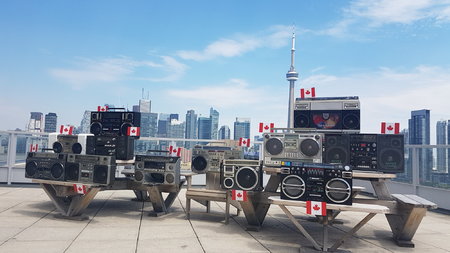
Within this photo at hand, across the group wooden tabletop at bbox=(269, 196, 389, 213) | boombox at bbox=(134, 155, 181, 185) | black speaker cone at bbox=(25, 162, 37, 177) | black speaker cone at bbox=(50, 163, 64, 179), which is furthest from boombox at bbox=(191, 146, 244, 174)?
black speaker cone at bbox=(25, 162, 37, 177)

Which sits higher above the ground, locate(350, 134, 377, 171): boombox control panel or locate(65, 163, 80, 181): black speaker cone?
locate(350, 134, 377, 171): boombox control panel

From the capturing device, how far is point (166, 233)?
16.0 ft

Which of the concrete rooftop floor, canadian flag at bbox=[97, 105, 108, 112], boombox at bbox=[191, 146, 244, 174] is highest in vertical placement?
canadian flag at bbox=[97, 105, 108, 112]

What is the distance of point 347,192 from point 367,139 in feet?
4.28

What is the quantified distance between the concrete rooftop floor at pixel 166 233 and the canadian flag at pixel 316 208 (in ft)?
1.85

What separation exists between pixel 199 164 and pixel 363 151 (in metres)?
3.43

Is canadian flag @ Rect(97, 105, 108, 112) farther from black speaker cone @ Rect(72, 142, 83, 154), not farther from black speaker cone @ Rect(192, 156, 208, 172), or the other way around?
black speaker cone @ Rect(192, 156, 208, 172)

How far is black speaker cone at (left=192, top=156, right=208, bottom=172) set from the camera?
7203 millimetres

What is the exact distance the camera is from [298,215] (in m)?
6.91

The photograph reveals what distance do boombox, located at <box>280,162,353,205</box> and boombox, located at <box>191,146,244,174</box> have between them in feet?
8.83

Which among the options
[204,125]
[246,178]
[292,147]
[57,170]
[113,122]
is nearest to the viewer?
[292,147]

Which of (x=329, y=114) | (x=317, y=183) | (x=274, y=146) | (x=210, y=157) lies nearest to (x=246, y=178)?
(x=274, y=146)

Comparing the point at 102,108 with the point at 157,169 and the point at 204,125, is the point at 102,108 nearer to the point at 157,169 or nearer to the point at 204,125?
the point at 157,169

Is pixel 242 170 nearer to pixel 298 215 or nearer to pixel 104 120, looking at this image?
pixel 298 215
